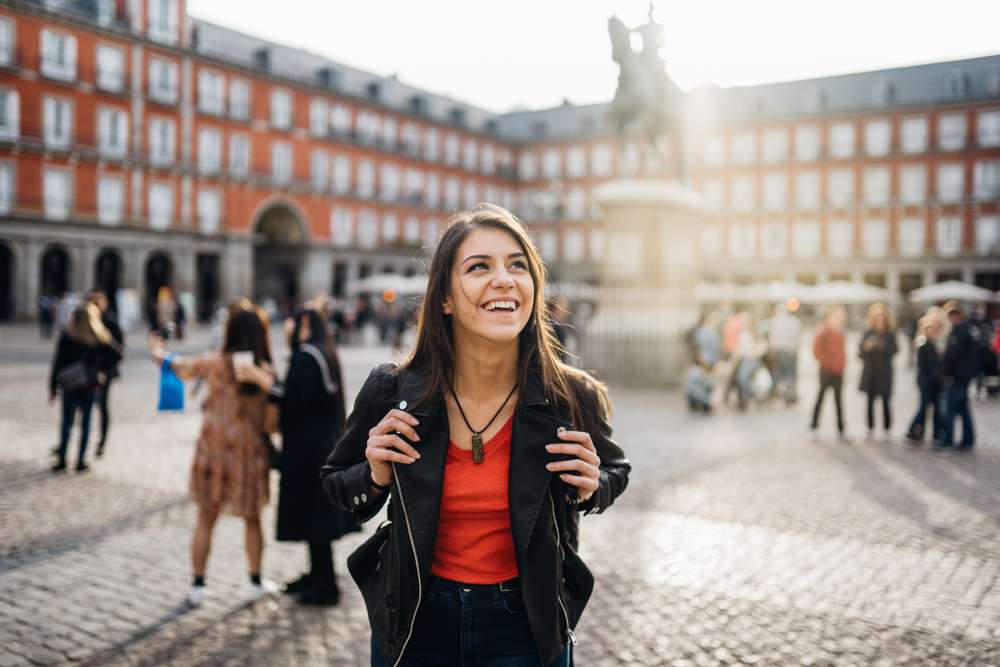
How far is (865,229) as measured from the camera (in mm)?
48094

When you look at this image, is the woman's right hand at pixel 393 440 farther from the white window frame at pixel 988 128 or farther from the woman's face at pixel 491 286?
the white window frame at pixel 988 128

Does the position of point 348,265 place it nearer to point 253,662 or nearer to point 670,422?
point 670,422

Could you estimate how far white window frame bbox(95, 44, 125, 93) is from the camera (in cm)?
3478

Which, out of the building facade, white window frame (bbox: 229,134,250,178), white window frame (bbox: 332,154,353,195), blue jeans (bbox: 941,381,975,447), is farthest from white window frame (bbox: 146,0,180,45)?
blue jeans (bbox: 941,381,975,447)

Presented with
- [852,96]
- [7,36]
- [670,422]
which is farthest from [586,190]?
[670,422]

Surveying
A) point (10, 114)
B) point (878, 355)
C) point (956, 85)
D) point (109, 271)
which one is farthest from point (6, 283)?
point (956, 85)

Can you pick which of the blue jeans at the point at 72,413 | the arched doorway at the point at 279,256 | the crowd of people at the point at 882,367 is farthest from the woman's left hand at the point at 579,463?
the arched doorway at the point at 279,256

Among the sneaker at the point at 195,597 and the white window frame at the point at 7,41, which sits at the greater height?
the white window frame at the point at 7,41

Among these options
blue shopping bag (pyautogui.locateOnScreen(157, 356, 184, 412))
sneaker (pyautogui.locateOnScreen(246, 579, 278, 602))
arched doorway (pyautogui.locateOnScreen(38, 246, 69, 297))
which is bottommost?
sneaker (pyautogui.locateOnScreen(246, 579, 278, 602))

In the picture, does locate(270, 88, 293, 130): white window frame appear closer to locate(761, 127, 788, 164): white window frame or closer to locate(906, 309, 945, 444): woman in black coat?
locate(761, 127, 788, 164): white window frame

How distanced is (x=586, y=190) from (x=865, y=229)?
17780 millimetres

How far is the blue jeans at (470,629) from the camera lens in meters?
2.00

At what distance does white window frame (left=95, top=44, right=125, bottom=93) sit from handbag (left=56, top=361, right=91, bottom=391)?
104 ft

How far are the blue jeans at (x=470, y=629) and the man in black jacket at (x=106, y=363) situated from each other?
276 inches
